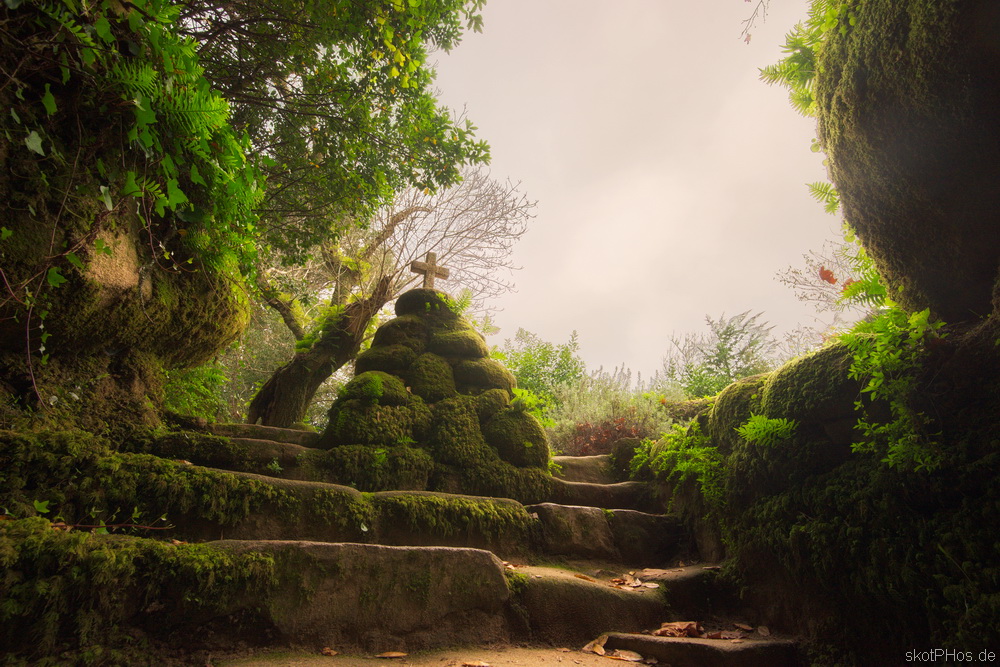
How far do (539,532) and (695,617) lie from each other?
129 centimetres

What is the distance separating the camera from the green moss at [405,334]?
5.75 meters

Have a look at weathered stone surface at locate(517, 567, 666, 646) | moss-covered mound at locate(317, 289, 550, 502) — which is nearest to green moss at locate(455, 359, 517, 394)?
moss-covered mound at locate(317, 289, 550, 502)

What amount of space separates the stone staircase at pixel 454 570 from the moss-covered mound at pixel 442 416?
491 mm

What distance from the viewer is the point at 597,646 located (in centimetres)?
264

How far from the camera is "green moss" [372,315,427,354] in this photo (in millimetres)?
5746

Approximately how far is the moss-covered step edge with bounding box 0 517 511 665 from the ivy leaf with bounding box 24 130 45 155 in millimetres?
1730

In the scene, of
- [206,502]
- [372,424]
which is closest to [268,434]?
[372,424]

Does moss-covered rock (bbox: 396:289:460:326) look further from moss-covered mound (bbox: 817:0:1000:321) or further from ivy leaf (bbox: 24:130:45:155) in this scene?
moss-covered mound (bbox: 817:0:1000:321)

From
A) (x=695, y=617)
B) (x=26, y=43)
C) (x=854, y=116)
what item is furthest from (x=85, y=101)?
(x=695, y=617)

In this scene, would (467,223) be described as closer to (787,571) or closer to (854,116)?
(854,116)

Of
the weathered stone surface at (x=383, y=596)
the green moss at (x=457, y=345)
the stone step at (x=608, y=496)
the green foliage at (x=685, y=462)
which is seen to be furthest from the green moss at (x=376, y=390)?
the green foliage at (x=685, y=462)

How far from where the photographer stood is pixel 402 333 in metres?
5.82

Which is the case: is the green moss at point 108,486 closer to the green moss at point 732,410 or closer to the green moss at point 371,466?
the green moss at point 371,466

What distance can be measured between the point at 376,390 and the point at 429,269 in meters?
2.93
